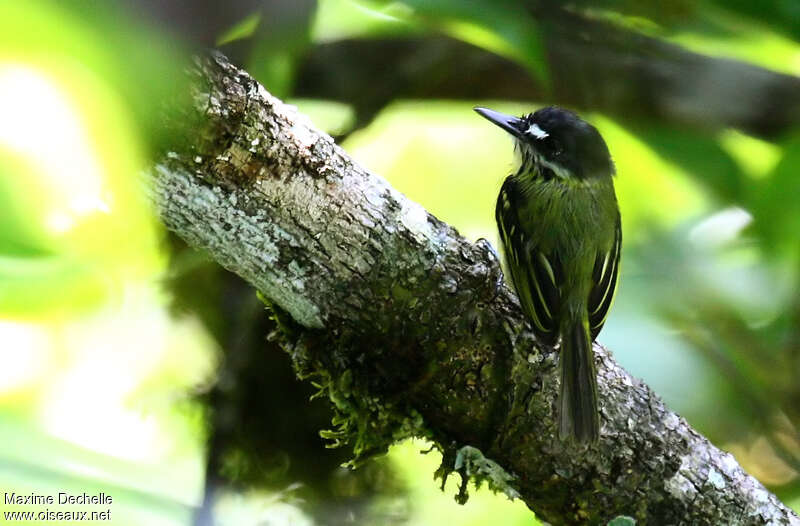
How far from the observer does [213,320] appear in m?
2.35

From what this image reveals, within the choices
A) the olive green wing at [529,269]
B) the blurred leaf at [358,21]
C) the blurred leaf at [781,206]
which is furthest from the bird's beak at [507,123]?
the blurred leaf at [781,206]

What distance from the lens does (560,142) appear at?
95.0 inches

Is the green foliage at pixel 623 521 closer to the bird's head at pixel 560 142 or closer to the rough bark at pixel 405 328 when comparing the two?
the rough bark at pixel 405 328

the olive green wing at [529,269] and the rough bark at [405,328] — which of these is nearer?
the rough bark at [405,328]

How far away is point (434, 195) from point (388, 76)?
474 millimetres

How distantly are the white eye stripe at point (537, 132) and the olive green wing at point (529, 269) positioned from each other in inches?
6.1

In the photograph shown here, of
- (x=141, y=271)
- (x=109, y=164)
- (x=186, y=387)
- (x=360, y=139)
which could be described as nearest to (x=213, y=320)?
(x=186, y=387)

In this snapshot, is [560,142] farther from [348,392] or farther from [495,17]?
[348,392]

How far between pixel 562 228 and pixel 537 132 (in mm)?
336

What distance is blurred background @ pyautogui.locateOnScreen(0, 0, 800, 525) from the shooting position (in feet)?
5.23

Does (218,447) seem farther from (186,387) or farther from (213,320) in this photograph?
(213,320)

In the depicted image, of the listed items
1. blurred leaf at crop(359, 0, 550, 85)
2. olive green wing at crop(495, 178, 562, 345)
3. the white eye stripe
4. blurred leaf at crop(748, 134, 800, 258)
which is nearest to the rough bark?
olive green wing at crop(495, 178, 562, 345)

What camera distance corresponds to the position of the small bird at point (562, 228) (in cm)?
183

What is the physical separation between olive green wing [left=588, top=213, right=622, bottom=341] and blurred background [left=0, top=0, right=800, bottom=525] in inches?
A: 3.7
